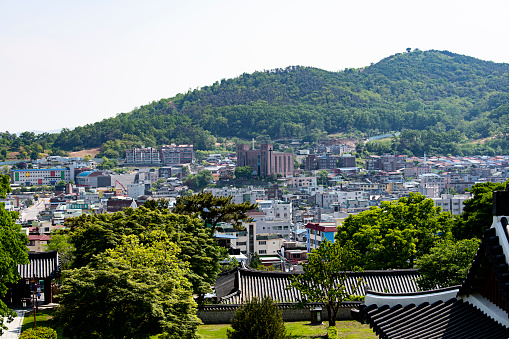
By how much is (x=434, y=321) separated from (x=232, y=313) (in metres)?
12.4

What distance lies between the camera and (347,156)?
473ft

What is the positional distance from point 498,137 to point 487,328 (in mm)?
168357

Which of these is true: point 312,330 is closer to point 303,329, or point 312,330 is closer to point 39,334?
point 303,329

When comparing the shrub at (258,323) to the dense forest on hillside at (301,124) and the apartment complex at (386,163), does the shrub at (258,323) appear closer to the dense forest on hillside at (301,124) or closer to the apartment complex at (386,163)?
the apartment complex at (386,163)

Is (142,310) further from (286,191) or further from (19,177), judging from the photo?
(19,177)

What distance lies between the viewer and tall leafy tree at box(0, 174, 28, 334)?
14312mm

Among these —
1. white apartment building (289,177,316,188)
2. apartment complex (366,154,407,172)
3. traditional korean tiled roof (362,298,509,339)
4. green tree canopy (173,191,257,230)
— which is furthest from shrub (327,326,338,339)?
apartment complex (366,154,407,172)

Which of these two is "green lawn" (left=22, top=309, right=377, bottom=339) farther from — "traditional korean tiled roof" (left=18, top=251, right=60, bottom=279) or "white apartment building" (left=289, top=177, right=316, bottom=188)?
"white apartment building" (left=289, top=177, right=316, bottom=188)

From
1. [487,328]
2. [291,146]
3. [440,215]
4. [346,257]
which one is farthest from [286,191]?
[487,328]

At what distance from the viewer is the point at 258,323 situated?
12.7 metres

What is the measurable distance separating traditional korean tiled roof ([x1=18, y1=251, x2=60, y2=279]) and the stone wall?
4810 mm

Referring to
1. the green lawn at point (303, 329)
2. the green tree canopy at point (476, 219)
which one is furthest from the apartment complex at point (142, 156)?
the green lawn at point (303, 329)

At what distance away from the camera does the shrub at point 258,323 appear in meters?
12.7

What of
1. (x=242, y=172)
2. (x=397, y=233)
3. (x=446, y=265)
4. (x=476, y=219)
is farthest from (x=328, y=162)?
(x=446, y=265)
